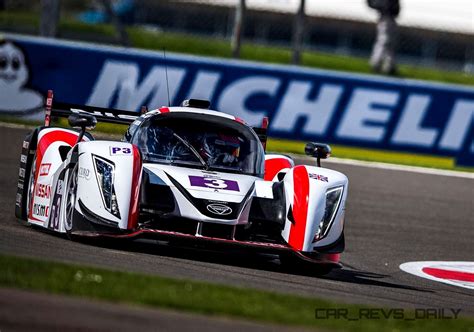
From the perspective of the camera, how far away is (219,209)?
9.42m

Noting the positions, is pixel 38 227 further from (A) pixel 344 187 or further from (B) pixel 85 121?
(A) pixel 344 187

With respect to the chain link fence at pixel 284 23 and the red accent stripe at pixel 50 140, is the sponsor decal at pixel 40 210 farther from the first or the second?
the chain link fence at pixel 284 23

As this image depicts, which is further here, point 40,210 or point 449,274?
point 449,274

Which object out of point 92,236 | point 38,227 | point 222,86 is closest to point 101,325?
point 92,236

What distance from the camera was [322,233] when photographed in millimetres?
9672

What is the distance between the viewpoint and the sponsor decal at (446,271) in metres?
10.8

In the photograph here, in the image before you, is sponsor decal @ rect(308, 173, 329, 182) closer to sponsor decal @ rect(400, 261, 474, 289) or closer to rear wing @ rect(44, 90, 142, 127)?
sponsor decal @ rect(400, 261, 474, 289)

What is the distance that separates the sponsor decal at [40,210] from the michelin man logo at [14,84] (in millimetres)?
8901

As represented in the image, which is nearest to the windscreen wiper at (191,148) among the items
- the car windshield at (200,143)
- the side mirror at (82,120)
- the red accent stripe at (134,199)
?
the car windshield at (200,143)

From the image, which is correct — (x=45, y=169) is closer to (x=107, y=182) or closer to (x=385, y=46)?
(x=107, y=182)

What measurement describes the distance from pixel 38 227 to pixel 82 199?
139 centimetres

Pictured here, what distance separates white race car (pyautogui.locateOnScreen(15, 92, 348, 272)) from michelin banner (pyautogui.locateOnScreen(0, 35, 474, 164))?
8539 mm

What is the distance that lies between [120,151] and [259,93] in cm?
1004

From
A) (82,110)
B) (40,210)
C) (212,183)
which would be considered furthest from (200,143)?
(82,110)
